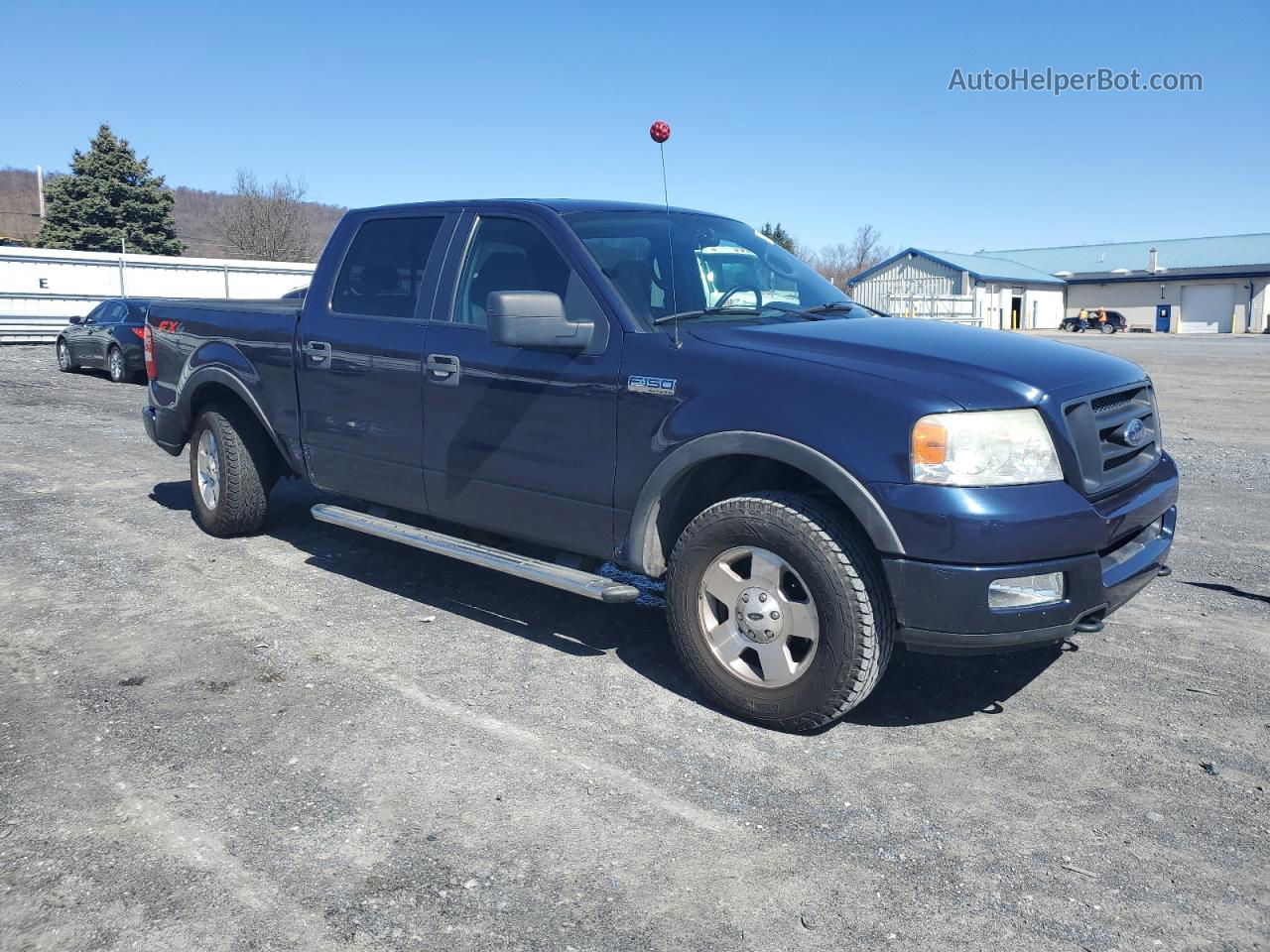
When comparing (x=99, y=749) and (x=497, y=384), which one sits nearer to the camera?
(x=99, y=749)

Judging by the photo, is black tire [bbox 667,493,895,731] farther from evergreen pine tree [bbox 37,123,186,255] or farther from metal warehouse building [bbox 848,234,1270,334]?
metal warehouse building [bbox 848,234,1270,334]

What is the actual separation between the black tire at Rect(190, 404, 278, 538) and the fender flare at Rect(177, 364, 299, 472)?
0.10 meters

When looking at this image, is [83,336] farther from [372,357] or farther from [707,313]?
[707,313]

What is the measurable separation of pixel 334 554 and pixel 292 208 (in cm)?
5907

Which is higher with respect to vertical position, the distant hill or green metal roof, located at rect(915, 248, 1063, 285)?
the distant hill

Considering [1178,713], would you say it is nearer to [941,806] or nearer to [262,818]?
[941,806]

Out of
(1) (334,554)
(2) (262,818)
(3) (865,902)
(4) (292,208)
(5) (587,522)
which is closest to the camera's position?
(3) (865,902)

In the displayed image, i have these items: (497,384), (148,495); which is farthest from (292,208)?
(497,384)

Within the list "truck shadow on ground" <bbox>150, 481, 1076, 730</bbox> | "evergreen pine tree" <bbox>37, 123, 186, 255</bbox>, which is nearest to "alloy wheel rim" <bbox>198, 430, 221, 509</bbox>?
"truck shadow on ground" <bbox>150, 481, 1076, 730</bbox>

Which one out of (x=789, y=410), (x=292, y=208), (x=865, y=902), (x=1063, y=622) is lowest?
(x=865, y=902)

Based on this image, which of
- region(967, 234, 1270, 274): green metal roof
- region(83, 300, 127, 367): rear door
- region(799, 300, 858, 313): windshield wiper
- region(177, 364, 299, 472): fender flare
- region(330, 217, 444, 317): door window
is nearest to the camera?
region(799, 300, 858, 313): windshield wiper

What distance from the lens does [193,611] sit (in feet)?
17.2

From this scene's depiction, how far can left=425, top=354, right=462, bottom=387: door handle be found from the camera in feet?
15.7

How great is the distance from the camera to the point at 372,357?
520 centimetres
